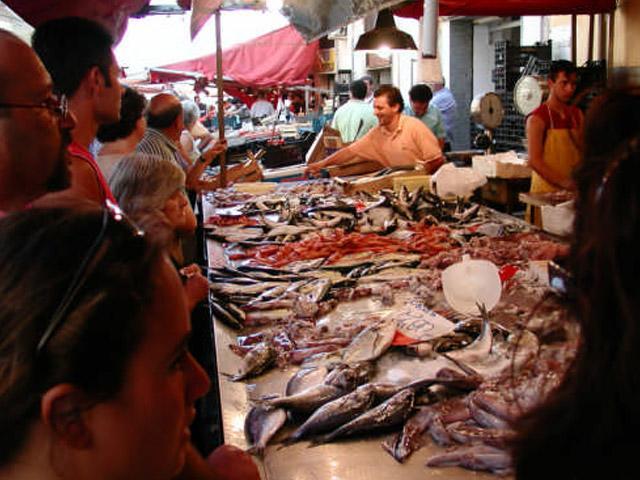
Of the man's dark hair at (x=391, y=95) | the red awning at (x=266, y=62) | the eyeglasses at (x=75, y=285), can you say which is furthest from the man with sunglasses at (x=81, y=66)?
the red awning at (x=266, y=62)

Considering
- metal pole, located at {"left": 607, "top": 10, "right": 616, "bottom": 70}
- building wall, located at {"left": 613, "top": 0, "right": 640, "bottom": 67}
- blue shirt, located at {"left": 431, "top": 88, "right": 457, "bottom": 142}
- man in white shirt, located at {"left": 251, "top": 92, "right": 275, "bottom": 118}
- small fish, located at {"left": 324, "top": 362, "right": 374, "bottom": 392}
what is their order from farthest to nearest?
man in white shirt, located at {"left": 251, "top": 92, "right": 275, "bottom": 118}, blue shirt, located at {"left": 431, "top": 88, "right": 457, "bottom": 142}, metal pole, located at {"left": 607, "top": 10, "right": 616, "bottom": 70}, building wall, located at {"left": 613, "top": 0, "right": 640, "bottom": 67}, small fish, located at {"left": 324, "top": 362, "right": 374, "bottom": 392}

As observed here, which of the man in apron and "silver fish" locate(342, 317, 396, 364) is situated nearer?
"silver fish" locate(342, 317, 396, 364)

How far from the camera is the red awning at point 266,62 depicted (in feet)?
45.3

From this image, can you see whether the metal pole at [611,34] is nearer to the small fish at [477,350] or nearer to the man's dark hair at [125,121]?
the man's dark hair at [125,121]

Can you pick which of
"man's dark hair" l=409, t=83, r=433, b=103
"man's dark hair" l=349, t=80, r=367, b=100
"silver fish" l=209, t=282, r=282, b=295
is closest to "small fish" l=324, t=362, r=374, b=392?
"silver fish" l=209, t=282, r=282, b=295

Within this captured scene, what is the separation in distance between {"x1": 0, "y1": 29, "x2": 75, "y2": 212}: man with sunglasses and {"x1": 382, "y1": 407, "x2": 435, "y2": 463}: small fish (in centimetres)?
141

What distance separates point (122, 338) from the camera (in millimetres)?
1043

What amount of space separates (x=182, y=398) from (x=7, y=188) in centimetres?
133

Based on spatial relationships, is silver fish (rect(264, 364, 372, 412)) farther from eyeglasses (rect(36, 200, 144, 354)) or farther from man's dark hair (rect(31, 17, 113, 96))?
man's dark hair (rect(31, 17, 113, 96))

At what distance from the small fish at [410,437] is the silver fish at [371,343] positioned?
0.54 metres

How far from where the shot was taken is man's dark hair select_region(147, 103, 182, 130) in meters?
6.09

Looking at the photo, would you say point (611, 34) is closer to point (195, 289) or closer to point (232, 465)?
point (195, 289)

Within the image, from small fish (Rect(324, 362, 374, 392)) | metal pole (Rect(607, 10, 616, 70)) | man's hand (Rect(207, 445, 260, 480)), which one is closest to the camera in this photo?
man's hand (Rect(207, 445, 260, 480))

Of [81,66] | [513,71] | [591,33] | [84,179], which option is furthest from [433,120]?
[84,179]
